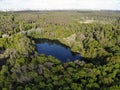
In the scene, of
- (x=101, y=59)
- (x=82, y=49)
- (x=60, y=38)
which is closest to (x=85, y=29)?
(x=60, y=38)

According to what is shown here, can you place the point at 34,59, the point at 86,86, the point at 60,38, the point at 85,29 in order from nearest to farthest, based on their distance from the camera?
the point at 86,86 → the point at 34,59 → the point at 60,38 → the point at 85,29

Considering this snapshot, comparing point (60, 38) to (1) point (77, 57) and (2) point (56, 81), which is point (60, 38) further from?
(2) point (56, 81)

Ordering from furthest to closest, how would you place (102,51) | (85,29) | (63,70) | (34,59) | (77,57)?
(85,29) → (77,57) → (102,51) → (34,59) → (63,70)

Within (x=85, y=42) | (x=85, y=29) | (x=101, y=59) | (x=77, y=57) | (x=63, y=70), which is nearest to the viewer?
(x=63, y=70)

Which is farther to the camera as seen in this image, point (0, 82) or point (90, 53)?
point (90, 53)

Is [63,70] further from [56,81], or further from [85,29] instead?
[85,29]

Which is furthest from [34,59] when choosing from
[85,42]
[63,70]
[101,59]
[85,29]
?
[85,29]
